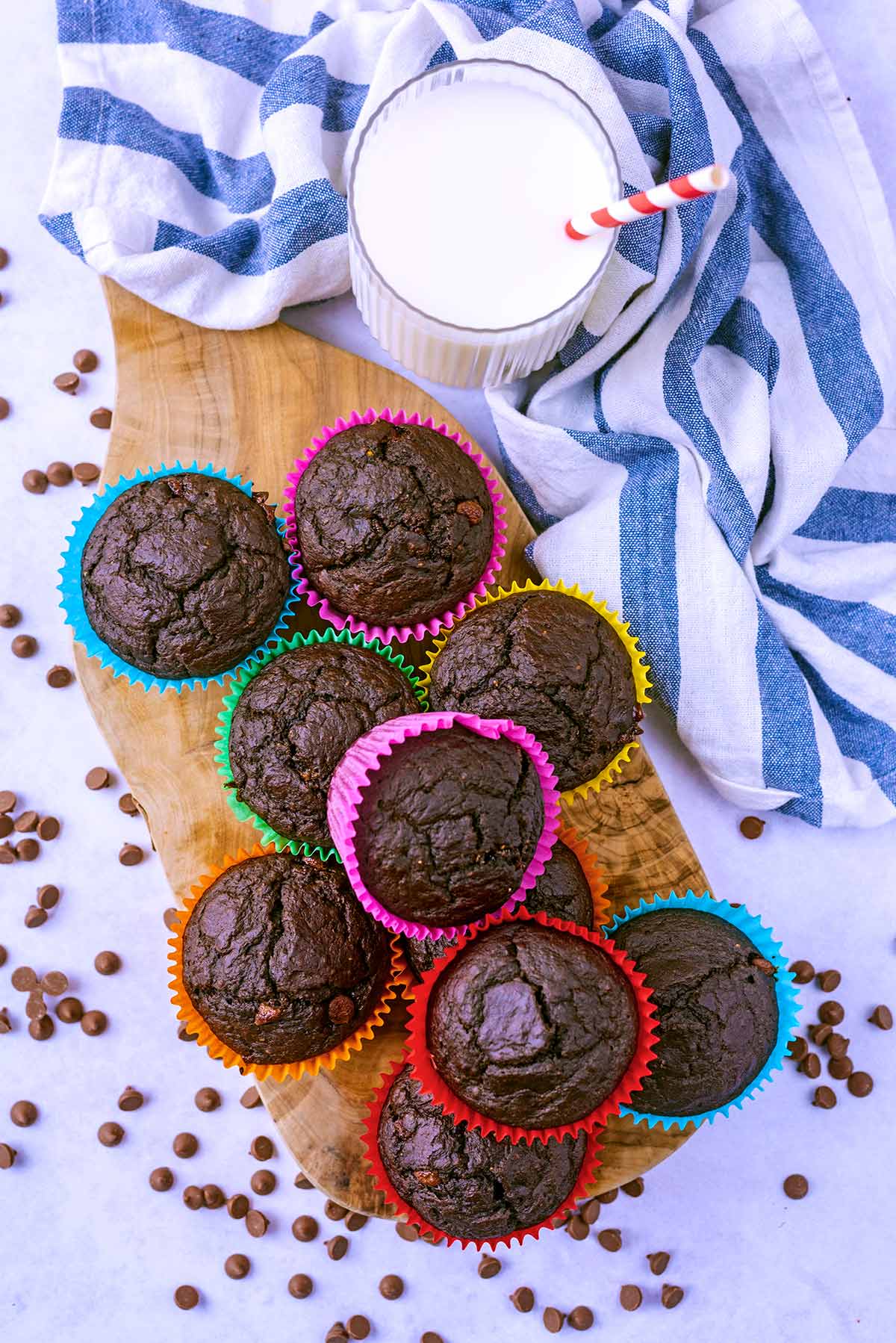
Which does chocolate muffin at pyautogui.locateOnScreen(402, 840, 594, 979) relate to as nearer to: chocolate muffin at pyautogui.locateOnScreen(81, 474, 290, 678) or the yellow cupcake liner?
the yellow cupcake liner

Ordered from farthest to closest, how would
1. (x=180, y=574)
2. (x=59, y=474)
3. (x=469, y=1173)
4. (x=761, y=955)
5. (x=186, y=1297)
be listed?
(x=59, y=474) → (x=186, y=1297) → (x=761, y=955) → (x=180, y=574) → (x=469, y=1173)

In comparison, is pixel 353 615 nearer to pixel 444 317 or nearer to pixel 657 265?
pixel 444 317

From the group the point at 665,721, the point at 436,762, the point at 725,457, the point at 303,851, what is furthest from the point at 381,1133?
the point at 725,457

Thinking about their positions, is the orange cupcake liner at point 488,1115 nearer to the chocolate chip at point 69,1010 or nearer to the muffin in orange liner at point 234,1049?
the muffin in orange liner at point 234,1049

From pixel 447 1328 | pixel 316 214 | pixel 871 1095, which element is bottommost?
pixel 447 1328

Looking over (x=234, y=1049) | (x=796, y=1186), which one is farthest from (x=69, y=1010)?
(x=796, y=1186)

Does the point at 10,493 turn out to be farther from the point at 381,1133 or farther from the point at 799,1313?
the point at 799,1313
